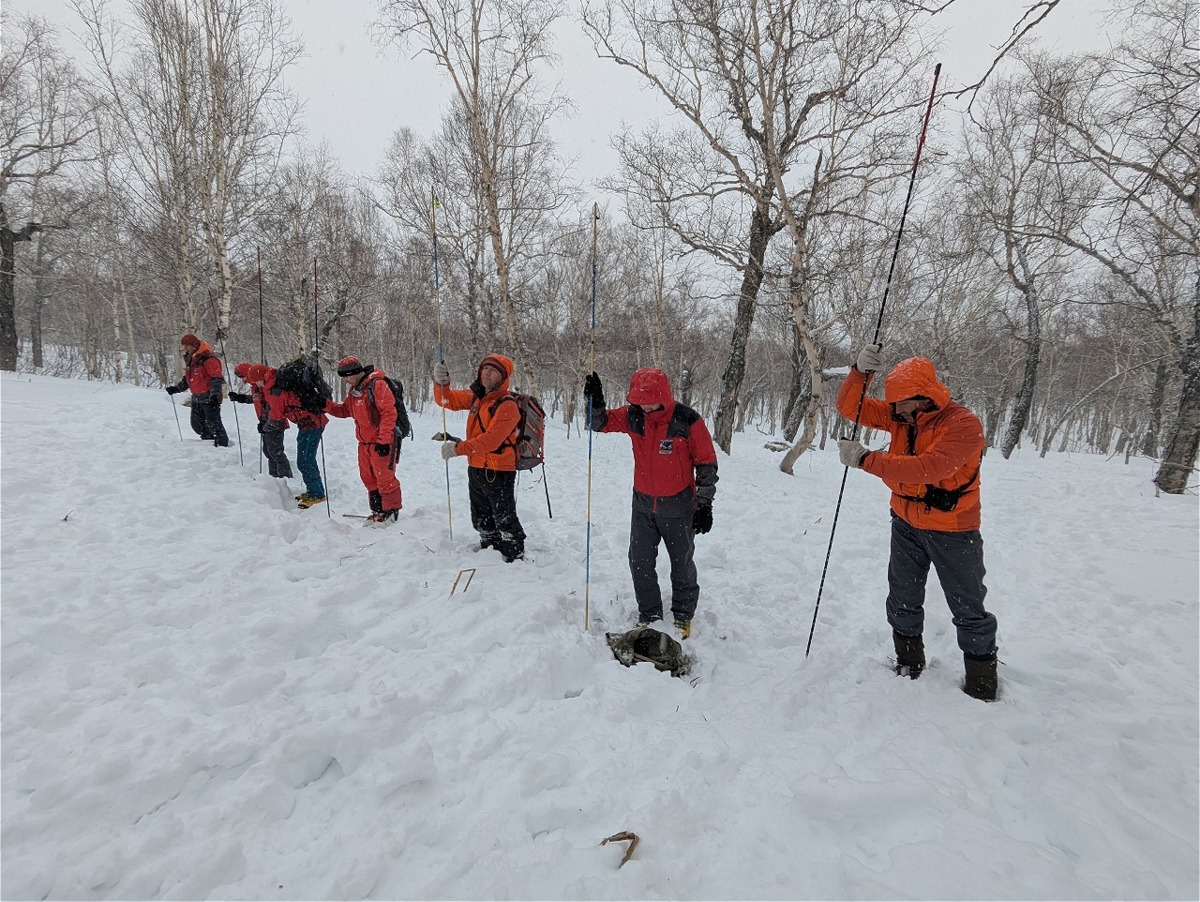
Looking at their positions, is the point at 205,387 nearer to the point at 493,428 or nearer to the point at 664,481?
the point at 493,428

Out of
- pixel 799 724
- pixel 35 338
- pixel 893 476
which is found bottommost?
pixel 799 724

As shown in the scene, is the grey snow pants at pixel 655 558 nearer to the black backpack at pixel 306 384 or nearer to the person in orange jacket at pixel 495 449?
the person in orange jacket at pixel 495 449

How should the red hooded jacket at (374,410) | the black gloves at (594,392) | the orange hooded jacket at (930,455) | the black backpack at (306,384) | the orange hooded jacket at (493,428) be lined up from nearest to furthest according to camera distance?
1. the orange hooded jacket at (930,455)
2. the black gloves at (594,392)
3. the orange hooded jacket at (493,428)
4. the red hooded jacket at (374,410)
5. the black backpack at (306,384)

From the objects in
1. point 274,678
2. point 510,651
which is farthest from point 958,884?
point 274,678

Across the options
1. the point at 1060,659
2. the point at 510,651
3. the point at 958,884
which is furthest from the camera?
the point at 1060,659

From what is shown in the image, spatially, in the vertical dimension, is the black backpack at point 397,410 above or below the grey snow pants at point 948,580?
above

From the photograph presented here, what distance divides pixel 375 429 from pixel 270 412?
6.90 ft

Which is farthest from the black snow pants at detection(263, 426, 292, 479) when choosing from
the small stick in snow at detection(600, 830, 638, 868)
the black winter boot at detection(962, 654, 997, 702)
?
the black winter boot at detection(962, 654, 997, 702)

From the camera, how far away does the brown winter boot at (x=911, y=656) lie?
11.5 feet

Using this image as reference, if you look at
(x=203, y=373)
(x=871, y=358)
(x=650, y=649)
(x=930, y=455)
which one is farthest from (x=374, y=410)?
(x=930, y=455)

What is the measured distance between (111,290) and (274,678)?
1174 inches

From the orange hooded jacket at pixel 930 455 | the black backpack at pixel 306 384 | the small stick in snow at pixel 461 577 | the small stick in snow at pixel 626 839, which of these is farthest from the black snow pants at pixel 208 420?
the orange hooded jacket at pixel 930 455

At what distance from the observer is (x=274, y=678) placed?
286 centimetres

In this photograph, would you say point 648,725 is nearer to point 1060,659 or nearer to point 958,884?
point 958,884
